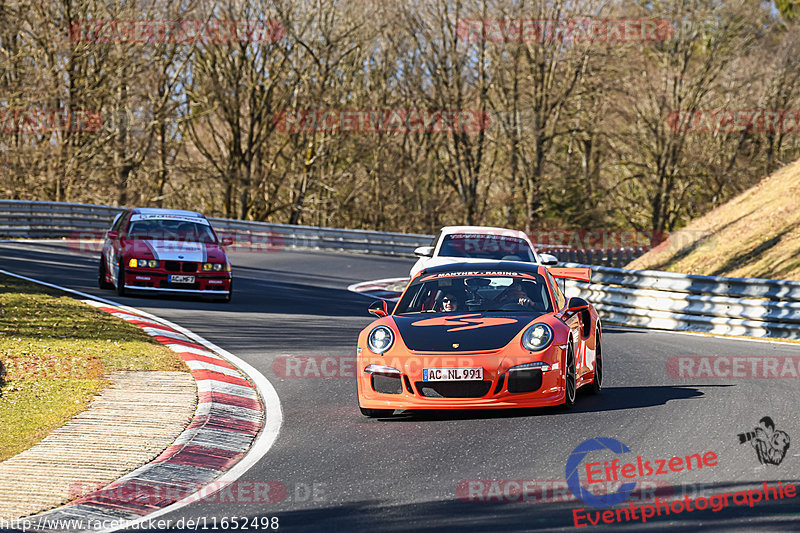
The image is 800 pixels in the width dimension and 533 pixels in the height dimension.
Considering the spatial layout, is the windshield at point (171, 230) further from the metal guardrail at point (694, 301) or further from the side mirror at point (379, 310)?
the side mirror at point (379, 310)

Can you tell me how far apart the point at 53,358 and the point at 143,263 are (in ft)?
21.1

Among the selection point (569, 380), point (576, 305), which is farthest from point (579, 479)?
point (576, 305)

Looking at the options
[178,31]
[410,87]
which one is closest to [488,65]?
[410,87]

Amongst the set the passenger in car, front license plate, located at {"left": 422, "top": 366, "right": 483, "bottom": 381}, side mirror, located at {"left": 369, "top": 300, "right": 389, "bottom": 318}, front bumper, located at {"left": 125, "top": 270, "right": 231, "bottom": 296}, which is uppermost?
the passenger in car

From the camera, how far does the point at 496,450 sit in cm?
705

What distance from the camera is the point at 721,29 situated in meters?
42.3

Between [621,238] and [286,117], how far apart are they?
56.0 ft

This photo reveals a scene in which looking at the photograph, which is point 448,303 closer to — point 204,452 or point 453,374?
point 453,374

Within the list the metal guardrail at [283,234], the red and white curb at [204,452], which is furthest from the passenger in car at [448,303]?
the metal guardrail at [283,234]

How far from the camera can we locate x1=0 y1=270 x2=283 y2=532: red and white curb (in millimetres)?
5781

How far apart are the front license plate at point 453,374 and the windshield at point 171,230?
1052 cm

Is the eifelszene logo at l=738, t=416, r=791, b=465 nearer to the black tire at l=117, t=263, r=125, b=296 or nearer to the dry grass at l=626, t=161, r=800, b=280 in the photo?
the black tire at l=117, t=263, r=125, b=296

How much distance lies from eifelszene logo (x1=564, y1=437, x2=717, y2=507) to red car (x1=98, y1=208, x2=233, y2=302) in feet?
36.1

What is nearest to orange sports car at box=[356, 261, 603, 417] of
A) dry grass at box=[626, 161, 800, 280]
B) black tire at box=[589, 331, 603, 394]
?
black tire at box=[589, 331, 603, 394]
